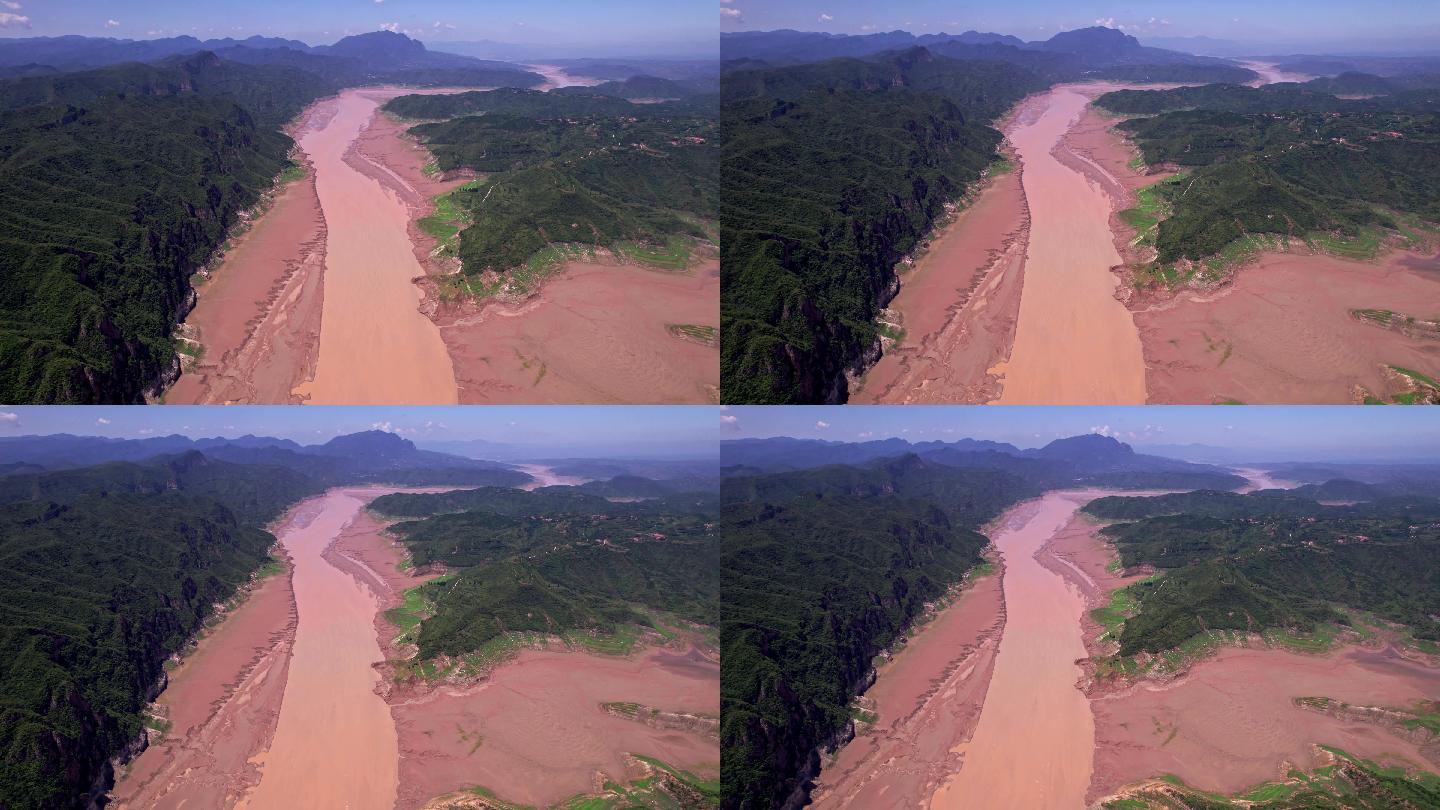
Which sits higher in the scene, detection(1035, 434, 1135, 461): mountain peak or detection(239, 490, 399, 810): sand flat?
detection(1035, 434, 1135, 461): mountain peak

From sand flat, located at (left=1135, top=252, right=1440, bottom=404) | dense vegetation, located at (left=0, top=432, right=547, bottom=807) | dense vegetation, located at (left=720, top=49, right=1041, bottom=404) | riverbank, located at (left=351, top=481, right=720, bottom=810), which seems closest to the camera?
riverbank, located at (left=351, top=481, right=720, bottom=810)

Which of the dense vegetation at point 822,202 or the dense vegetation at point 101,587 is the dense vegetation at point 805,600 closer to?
the dense vegetation at point 822,202

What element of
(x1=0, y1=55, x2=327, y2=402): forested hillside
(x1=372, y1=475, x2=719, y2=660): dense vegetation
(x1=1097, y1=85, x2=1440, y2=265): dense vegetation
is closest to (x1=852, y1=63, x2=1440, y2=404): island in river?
(x1=1097, y1=85, x2=1440, y2=265): dense vegetation

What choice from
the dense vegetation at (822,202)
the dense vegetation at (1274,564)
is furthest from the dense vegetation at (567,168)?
the dense vegetation at (1274,564)

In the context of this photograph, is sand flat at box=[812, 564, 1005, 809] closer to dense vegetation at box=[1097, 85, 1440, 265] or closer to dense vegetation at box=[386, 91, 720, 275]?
dense vegetation at box=[386, 91, 720, 275]

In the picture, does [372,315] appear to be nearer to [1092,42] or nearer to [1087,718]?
[1087,718]

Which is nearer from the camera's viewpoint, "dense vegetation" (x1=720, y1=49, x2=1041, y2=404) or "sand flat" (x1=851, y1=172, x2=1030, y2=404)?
"dense vegetation" (x1=720, y1=49, x2=1041, y2=404)

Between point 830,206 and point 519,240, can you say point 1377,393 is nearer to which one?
point 830,206
